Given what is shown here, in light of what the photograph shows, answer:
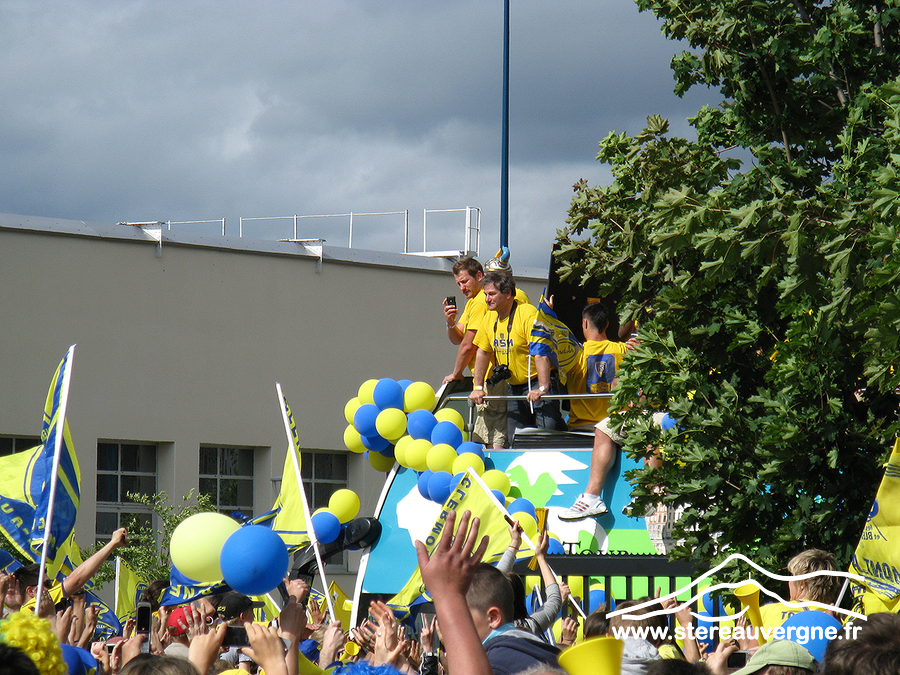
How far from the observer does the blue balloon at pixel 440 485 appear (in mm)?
10258

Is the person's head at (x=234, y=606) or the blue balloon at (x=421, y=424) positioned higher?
the blue balloon at (x=421, y=424)

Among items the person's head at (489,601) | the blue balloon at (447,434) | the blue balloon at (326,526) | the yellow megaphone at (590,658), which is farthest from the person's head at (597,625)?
Answer: the blue balloon at (326,526)

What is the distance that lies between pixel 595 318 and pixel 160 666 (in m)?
7.69

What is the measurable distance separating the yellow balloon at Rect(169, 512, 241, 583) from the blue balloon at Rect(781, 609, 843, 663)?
10.8 ft

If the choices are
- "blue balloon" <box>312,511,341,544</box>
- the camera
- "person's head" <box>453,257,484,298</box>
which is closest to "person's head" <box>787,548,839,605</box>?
the camera

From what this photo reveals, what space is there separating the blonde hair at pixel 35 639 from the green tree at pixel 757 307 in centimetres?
339

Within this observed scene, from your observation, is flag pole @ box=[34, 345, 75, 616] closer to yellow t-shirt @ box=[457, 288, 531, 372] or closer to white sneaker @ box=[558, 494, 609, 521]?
white sneaker @ box=[558, 494, 609, 521]

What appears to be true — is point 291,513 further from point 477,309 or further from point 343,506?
point 477,309

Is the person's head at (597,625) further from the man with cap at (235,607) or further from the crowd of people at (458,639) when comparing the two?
the man with cap at (235,607)

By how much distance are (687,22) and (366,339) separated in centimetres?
2233

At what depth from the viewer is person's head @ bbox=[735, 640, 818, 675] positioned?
143 inches

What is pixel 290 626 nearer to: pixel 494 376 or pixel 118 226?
pixel 494 376

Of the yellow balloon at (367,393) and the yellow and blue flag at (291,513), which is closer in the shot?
the yellow and blue flag at (291,513)

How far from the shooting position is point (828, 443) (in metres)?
6.52
